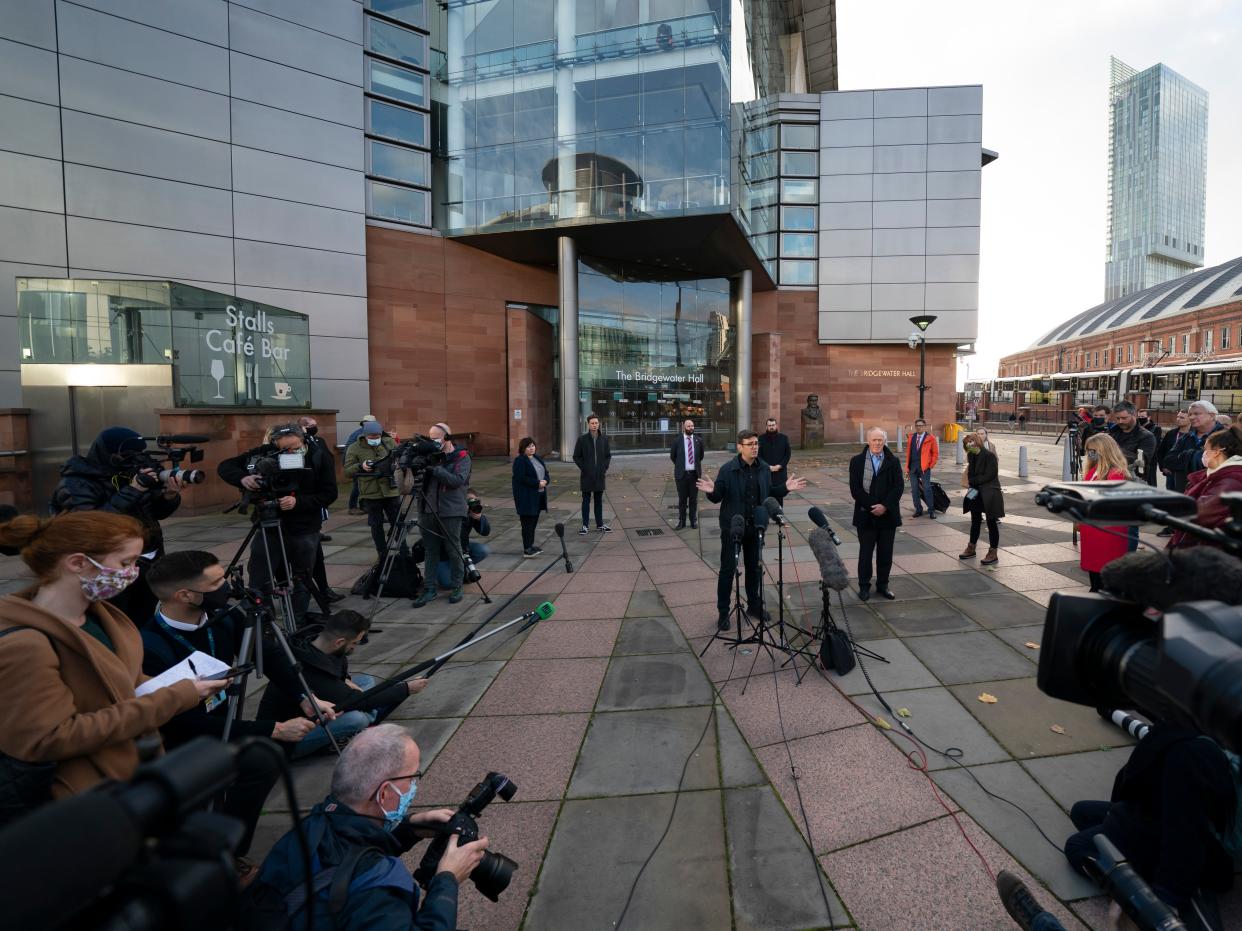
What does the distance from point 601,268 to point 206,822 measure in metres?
23.9

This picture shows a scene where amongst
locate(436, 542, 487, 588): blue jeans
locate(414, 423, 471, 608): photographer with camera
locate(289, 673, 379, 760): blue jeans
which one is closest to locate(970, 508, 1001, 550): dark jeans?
locate(436, 542, 487, 588): blue jeans

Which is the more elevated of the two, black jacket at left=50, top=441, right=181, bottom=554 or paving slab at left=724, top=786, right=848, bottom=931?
black jacket at left=50, top=441, right=181, bottom=554

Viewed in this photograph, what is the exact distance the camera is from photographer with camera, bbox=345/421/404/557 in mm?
7879

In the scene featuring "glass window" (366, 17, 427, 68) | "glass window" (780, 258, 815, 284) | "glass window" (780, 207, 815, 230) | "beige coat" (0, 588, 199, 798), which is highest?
"glass window" (366, 17, 427, 68)

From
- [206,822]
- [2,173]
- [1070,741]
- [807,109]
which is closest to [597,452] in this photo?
[1070,741]

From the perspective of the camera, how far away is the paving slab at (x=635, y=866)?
2.67 metres

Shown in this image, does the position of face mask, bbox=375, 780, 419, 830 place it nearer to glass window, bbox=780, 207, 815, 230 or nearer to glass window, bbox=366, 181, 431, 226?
glass window, bbox=366, 181, 431, 226

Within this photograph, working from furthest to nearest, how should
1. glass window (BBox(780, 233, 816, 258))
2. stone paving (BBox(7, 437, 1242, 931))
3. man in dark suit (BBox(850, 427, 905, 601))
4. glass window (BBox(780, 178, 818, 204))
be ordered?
1. glass window (BBox(780, 233, 816, 258))
2. glass window (BBox(780, 178, 818, 204))
3. man in dark suit (BBox(850, 427, 905, 601))
4. stone paving (BBox(7, 437, 1242, 931))

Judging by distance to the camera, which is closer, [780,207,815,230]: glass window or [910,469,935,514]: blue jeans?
[910,469,935,514]: blue jeans

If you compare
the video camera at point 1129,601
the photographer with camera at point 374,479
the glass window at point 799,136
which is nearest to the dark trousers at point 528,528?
the photographer with camera at point 374,479

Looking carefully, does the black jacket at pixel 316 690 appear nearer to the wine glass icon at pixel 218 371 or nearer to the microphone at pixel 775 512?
the microphone at pixel 775 512

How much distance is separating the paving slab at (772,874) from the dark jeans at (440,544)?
4.58m

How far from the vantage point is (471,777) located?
12.1 ft

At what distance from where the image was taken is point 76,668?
2.01 metres
